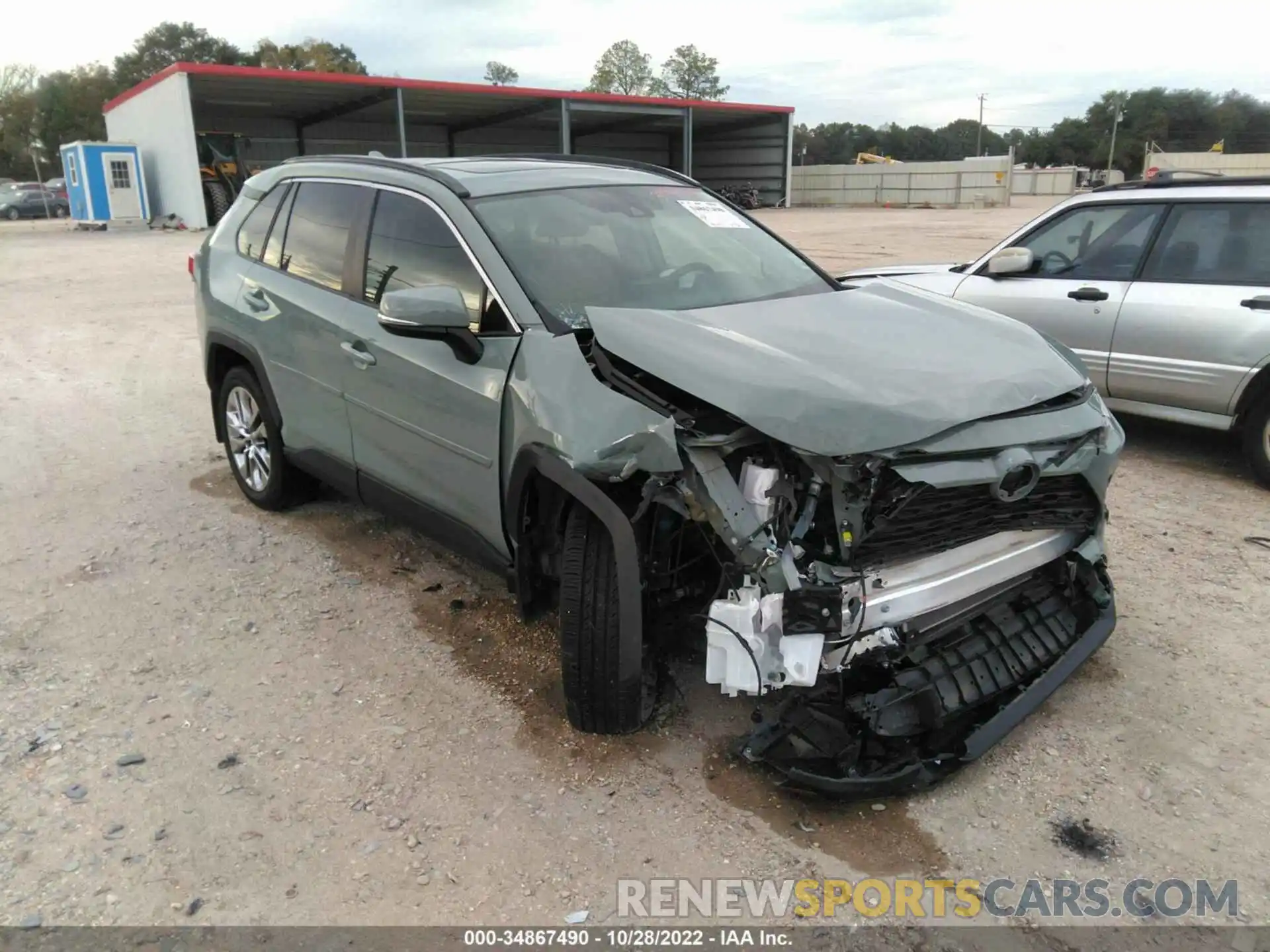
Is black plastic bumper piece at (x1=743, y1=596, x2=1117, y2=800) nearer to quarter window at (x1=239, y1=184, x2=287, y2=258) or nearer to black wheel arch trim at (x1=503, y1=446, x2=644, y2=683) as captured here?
black wheel arch trim at (x1=503, y1=446, x2=644, y2=683)

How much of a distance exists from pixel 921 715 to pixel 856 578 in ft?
1.70

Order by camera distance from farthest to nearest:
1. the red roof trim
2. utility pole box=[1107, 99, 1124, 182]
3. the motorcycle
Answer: utility pole box=[1107, 99, 1124, 182], the motorcycle, the red roof trim

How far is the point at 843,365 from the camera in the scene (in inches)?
115

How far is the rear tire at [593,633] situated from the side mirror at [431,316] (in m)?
0.77

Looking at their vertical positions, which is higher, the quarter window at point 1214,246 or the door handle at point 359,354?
the quarter window at point 1214,246

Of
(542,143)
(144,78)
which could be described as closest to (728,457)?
(542,143)

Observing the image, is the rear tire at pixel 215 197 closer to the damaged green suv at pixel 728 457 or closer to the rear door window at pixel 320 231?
the rear door window at pixel 320 231

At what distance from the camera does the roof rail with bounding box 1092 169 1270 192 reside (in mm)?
5523

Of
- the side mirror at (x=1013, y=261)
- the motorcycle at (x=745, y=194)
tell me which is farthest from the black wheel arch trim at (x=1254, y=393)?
the motorcycle at (x=745, y=194)

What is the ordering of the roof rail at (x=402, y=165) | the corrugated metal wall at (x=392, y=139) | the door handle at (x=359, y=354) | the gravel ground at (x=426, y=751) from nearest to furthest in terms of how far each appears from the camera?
the gravel ground at (x=426, y=751)
the roof rail at (x=402, y=165)
the door handle at (x=359, y=354)
the corrugated metal wall at (x=392, y=139)

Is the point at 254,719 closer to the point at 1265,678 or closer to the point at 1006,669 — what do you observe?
the point at 1006,669

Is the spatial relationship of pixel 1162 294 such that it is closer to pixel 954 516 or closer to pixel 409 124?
pixel 954 516

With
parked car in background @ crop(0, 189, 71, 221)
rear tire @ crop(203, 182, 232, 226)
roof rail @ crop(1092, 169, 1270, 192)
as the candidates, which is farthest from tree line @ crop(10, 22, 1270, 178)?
roof rail @ crop(1092, 169, 1270, 192)

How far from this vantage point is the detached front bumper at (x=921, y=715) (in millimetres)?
2744
